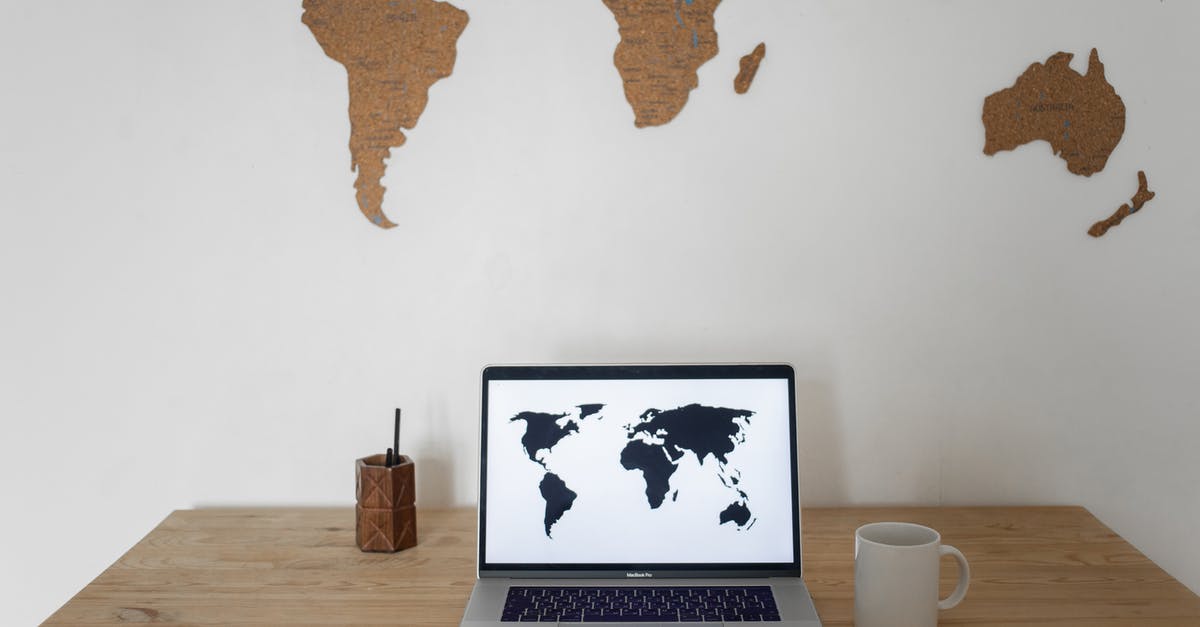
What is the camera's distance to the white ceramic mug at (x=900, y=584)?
2.78 ft

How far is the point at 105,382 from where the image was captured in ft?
4.03

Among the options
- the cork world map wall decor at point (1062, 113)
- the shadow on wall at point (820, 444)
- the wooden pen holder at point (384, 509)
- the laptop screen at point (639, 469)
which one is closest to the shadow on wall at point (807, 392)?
the shadow on wall at point (820, 444)

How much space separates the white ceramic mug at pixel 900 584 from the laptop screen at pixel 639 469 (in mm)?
129

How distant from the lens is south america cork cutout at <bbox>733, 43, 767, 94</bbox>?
1164 mm

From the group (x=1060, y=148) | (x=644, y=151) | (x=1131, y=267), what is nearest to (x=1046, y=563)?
(x=1131, y=267)

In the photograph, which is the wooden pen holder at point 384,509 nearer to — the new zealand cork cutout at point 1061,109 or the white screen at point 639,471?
the white screen at point 639,471

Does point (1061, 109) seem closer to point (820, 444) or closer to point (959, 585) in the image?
point (820, 444)

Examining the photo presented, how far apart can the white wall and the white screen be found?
0.60 ft

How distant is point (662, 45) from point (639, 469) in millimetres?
566

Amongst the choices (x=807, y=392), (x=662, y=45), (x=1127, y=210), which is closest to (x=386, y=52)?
(x=662, y=45)

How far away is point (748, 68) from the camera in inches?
45.9

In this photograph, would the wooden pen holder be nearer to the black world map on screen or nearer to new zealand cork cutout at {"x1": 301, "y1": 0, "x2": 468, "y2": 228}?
the black world map on screen

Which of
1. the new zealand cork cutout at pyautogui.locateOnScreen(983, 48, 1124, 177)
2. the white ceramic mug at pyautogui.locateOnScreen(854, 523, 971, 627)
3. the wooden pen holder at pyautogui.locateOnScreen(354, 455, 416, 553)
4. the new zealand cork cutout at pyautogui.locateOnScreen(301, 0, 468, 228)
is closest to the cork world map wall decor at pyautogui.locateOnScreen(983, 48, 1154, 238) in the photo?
the new zealand cork cutout at pyautogui.locateOnScreen(983, 48, 1124, 177)

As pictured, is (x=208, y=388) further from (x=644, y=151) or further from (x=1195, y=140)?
(x=1195, y=140)
